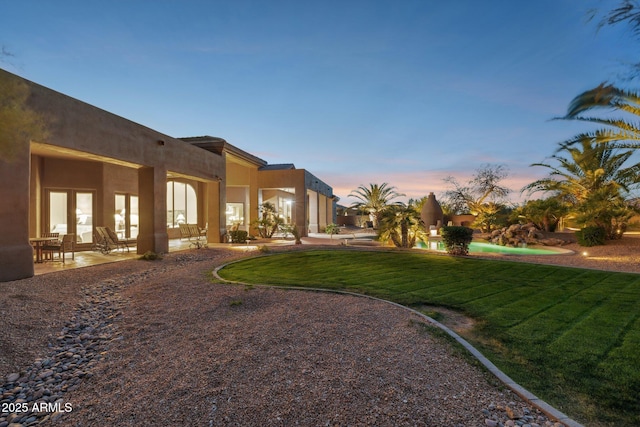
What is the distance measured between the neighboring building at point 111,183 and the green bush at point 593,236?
15.2 metres

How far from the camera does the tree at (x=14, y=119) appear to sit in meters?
6.98

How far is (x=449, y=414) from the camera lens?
106 inches

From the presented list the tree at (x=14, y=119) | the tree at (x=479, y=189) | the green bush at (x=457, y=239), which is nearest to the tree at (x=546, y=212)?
the tree at (x=479, y=189)

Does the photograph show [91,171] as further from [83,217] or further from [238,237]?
[238,237]

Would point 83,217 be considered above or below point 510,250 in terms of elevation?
above

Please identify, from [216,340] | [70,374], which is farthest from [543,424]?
[70,374]

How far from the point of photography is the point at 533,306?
18.5 feet

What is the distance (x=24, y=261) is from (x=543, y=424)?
10325 mm

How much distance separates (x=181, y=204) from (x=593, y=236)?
72.5ft

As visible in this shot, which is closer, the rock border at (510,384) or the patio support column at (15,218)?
the rock border at (510,384)

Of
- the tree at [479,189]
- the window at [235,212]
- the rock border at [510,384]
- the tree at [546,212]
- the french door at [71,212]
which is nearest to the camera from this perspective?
the rock border at [510,384]

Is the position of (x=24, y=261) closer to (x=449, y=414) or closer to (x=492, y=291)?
(x=449, y=414)

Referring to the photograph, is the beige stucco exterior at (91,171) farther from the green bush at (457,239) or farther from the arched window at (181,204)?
the green bush at (457,239)

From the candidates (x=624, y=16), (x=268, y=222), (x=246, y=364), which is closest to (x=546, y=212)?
(x=624, y=16)
